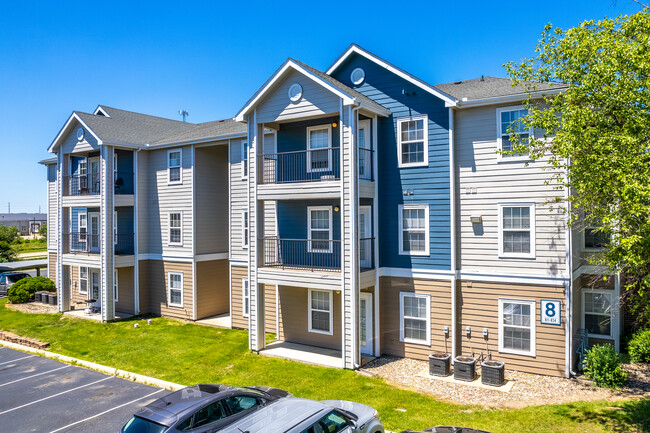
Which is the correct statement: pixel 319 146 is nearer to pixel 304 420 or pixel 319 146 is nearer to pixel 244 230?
pixel 244 230

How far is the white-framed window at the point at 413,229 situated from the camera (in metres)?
15.1

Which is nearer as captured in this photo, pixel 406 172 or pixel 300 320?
pixel 406 172

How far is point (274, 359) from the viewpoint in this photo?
15523 mm

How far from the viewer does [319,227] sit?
17000 millimetres

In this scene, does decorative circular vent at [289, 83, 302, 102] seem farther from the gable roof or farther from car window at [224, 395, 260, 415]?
car window at [224, 395, 260, 415]

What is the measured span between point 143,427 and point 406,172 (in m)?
10.9

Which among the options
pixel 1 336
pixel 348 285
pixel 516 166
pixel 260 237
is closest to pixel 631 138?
pixel 516 166

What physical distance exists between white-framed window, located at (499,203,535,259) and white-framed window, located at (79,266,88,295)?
74.3ft

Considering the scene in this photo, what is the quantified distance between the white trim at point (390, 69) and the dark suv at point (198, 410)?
10.1 m

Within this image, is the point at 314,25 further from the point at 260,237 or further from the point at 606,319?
the point at 606,319

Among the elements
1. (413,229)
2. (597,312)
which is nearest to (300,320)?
(413,229)

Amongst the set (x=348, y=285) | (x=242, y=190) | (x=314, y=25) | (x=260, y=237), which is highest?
(x=314, y=25)

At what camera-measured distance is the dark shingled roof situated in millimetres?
13927

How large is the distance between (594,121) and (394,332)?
901 cm
